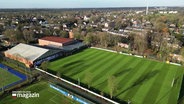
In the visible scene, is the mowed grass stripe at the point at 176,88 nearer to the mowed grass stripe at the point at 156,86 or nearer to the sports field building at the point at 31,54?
the mowed grass stripe at the point at 156,86

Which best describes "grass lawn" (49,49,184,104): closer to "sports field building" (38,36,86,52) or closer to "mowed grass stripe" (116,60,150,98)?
"mowed grass stripe" (116,60,150,98)

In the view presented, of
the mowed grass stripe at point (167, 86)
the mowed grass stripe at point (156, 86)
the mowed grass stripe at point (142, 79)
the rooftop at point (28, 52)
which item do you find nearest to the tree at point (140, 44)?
the mowed grass stripe at point (142, 79)

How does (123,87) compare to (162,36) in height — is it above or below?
below

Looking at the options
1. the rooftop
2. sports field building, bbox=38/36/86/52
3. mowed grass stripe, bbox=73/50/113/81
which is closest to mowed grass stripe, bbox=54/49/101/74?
mowed grass stripe, bbox=73/50/113/81

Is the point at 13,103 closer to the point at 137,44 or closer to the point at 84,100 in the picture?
the point at 84,100

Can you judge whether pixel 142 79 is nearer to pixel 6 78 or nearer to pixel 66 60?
pixel 66 60

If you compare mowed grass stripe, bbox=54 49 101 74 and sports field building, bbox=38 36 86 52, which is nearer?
mowed grass stripe, bbox=54 49 101 74

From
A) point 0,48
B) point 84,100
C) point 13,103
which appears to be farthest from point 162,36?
point 0,48

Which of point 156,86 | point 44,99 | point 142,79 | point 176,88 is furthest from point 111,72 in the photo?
point 44,99
